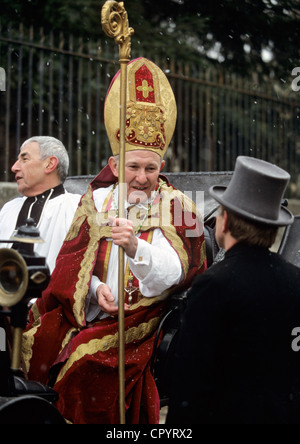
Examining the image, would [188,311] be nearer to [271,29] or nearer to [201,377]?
[201,377]

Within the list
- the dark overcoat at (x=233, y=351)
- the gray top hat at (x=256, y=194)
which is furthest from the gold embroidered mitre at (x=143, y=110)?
the dark overcoat at (x=233, y=351)

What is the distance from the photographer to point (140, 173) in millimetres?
3529

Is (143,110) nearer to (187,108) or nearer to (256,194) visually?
(256,194)

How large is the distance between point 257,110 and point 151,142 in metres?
6.33

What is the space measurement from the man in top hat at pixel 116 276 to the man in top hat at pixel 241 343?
84cm

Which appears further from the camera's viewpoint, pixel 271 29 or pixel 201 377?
pixel 271 29

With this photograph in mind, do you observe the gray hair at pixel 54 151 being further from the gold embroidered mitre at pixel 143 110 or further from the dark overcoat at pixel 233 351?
the dark overcoat at pixel 233 351

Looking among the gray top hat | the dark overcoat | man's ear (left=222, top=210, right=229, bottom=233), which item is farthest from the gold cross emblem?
the dark overcoat

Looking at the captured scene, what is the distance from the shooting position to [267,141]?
9586mm

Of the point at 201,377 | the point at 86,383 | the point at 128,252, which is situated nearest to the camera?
the point at 201,377

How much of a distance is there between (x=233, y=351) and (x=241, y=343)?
4 centimetres

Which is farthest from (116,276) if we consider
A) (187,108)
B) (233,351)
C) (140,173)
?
(187,108)
